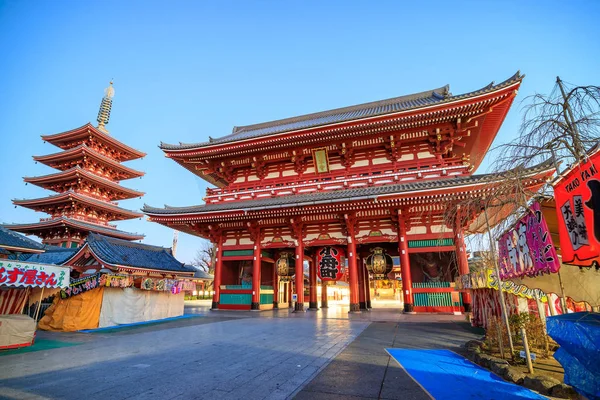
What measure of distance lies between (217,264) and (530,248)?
15.9m

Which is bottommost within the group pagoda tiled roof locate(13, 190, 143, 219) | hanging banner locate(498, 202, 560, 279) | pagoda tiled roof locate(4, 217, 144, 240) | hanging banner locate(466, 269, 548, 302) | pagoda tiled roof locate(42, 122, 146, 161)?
hanging banner locate(466, 269, 548, 302)

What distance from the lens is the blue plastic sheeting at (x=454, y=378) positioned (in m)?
3.99

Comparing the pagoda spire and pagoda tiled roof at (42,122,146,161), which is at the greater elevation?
the pagoda spire

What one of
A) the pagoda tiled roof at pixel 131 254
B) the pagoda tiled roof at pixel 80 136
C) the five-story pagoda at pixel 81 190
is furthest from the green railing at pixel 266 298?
the pagoda tiled roof at pixel 80 136

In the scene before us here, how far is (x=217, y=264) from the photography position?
17578 millimetres

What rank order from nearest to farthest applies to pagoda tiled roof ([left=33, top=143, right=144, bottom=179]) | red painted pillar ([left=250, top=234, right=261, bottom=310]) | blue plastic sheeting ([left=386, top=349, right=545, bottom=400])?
1. blue plastic sheeting ([left=386, top=349, right=545, bottom=400])
2. red painted pillar ([left=250, top=234, right=261, bottom=310])
3. pagoda tiled roof ([left=33, top=143, right=144, bottom=179])

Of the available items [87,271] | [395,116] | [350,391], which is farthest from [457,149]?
[87,271]

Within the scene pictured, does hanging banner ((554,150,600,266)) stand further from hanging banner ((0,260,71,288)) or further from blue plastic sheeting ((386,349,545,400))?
hanging banner ((0,260,71,288))

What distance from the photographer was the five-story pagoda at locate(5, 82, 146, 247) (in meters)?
27.0

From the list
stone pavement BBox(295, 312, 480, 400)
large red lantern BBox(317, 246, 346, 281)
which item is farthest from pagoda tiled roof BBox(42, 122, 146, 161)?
stone pavement BBox(295, 312, 480, 400)

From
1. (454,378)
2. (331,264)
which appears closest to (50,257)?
(331,264)

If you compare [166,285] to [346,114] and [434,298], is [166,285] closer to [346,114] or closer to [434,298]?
[434,298]

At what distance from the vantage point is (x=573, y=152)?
3729 mm

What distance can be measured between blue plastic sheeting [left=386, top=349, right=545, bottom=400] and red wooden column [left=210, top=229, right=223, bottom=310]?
13.2 meters
